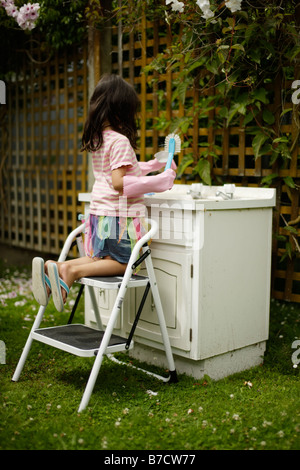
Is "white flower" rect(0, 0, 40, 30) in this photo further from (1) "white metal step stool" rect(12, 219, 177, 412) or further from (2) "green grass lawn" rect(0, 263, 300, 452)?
(2) "green grass lawn" rect(0, 263, 300, 452)

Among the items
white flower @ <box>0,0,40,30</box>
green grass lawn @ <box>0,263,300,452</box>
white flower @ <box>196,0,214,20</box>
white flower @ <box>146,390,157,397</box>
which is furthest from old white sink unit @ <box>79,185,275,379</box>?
white flower @ <box>0,0,40,30</box>

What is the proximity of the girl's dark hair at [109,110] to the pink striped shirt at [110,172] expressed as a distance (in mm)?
41

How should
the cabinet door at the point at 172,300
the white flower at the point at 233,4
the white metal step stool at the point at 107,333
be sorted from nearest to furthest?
the white metal step stool at the point at 107,333 → the cabinet door at the point at 172,300 → the white flower at the point at 233,4

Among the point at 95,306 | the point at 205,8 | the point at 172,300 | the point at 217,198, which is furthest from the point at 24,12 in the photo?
the point at 172,300

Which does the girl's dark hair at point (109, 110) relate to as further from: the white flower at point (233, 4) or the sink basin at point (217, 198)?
the white flower at point (233, 4)

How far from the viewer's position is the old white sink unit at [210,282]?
8.25 feet

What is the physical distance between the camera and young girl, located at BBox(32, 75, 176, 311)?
7.99 ft

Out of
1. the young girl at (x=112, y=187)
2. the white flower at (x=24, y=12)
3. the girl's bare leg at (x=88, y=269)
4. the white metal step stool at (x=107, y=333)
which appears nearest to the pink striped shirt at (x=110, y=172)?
the young girl at (x=112, y=187)

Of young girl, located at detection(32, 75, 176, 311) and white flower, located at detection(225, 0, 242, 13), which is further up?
white flower, located at detection(225, 0, 242, 13)

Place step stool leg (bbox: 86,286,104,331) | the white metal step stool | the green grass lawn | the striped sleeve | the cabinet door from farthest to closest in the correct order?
step stool leg (bbox: 86,286,104,331) → the cabinet door → the striped sleeve → the white metal step stool → the green grass lawn

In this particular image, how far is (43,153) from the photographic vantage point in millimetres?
5078

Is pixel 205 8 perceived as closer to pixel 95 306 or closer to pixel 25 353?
pixel 95 306

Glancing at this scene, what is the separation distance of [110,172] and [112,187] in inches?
2.6
